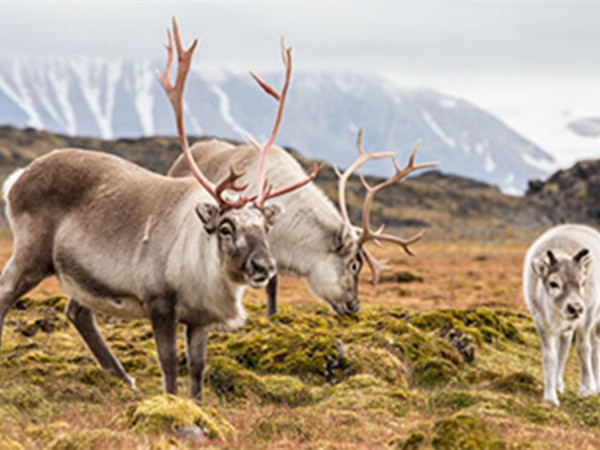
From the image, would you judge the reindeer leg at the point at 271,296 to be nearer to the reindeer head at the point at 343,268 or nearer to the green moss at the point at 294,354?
the reindeer head at the point at 343,268

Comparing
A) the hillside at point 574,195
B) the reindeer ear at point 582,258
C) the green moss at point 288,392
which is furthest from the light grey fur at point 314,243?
the hillside at point 574,195

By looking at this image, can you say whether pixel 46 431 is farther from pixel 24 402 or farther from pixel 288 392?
pixel 288 392

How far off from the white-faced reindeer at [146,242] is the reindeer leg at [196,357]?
0.01 m

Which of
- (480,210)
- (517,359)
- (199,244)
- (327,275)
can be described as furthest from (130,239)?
(480,210)

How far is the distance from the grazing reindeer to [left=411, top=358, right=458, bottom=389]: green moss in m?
1.36

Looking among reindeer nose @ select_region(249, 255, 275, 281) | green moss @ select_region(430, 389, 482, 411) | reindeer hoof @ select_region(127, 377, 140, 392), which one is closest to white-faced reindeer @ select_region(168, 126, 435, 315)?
green moss @ select_region(430, 389, 482, 411)

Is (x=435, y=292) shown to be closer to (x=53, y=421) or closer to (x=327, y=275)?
(x=327, y=275)

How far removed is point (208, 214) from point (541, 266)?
16.0 ft

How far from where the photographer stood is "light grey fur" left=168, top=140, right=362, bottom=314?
15.3m

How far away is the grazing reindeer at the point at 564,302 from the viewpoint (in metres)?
12.1

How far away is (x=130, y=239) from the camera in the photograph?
10.9 meters

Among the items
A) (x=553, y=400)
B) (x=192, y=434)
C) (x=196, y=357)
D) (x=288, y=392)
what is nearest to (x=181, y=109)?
(x=196, y=357)

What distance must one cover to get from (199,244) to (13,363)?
352cm

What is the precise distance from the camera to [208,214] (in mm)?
10164
